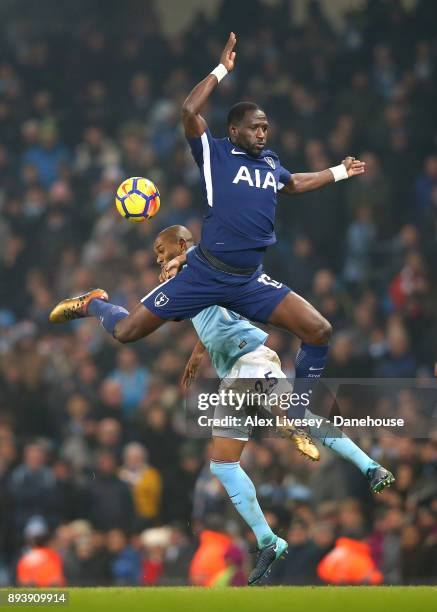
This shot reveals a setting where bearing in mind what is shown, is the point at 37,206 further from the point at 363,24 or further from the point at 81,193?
the point at 363,24

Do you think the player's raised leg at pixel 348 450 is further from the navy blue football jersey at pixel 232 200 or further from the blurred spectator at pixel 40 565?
the blurred spectator at pixel 40 565

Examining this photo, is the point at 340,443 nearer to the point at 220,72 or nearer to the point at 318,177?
the point at 318,177

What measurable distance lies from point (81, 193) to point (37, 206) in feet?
1.91

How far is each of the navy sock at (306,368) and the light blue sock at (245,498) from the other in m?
0.53

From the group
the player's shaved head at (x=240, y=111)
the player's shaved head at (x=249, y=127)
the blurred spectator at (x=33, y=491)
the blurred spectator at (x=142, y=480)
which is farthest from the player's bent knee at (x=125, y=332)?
the blurred spectator at (x=33, y=491)

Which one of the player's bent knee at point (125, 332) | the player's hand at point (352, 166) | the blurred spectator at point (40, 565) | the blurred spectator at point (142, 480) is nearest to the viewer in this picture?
the player's bent knee at point (125, 332)

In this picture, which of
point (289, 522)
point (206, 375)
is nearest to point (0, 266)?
point (206, 375)

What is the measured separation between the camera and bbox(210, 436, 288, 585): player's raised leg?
28.5 feet

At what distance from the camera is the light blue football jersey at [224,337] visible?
8.81 meters

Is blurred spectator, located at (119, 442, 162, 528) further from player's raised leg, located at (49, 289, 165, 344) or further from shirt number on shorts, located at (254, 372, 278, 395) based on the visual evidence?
shirt number on shorts, located at (254, 372, 278, 395)

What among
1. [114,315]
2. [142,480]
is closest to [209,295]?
[114,315]

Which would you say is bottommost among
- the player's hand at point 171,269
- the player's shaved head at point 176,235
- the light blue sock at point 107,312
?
the light blue sock at point 107,312

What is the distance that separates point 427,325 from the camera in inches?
537

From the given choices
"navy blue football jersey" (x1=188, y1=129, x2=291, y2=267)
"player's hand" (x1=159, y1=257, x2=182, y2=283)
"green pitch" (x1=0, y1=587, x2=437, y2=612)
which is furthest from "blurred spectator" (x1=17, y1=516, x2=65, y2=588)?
"navy blue football jersey" (x1=188, y1=129, x2=291, y2=267)
